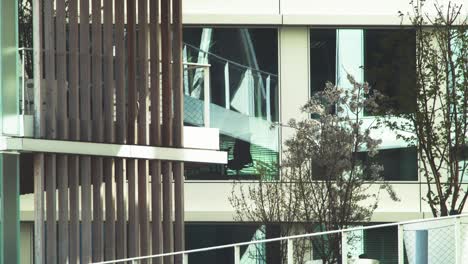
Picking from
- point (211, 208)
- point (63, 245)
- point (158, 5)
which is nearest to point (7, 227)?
point (63, 245)

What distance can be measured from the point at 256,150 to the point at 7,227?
622 inches

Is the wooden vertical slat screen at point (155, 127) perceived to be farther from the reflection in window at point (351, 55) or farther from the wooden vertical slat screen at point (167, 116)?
the reflection in window at point (351, 55)

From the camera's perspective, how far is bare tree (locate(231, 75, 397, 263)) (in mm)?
29750

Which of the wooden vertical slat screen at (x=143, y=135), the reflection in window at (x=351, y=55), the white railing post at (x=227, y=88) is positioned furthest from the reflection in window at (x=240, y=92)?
the wooden vertical slat screen at (x=143, y=135)

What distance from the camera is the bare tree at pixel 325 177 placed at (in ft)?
97.6

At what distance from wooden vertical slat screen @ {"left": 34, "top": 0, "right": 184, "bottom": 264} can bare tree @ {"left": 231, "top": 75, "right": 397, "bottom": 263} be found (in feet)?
28.3

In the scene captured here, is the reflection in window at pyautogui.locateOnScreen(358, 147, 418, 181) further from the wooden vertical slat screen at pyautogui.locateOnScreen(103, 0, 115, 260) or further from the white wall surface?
the wooden vertical slat screen at pyautogui.locateOnScreen(103, 0, 115, 260)

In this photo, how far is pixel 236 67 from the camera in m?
34.4

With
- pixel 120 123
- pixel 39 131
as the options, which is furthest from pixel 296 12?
pixel 39 131

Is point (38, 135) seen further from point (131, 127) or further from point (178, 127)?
point (178, 127)

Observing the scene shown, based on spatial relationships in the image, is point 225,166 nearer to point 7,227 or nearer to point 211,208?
point 211,208

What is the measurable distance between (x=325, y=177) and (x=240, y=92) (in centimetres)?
512

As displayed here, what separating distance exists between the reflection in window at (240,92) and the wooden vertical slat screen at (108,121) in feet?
40.6

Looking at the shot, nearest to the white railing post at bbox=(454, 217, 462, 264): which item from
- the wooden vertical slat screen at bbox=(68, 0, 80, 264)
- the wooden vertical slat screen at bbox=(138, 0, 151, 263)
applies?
the wooden vertical slat screen at bbox=(68, 0, 80, 264)
